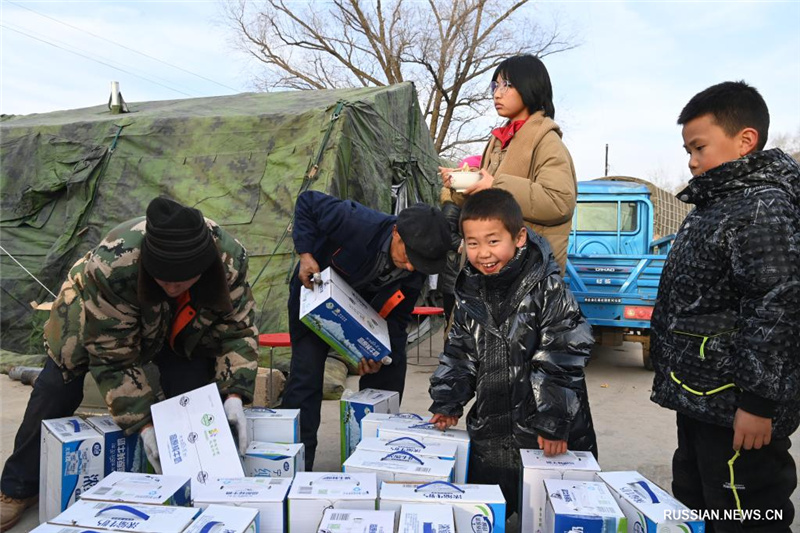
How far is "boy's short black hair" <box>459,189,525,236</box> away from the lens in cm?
222

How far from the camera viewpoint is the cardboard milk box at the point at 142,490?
69.2 inches

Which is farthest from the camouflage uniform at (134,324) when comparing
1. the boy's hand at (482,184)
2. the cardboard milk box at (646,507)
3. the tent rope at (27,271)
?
the tent rope at (27,271)

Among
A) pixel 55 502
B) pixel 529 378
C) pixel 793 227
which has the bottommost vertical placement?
pixel 55 502

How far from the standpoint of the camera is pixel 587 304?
5.69 metres

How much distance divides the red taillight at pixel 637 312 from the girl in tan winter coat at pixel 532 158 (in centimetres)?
325

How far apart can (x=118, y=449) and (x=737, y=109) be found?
8.46 feet

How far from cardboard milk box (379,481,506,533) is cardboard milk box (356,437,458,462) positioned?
0.31 meters

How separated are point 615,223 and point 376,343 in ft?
19.0

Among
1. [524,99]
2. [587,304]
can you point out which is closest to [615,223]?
[587,304]

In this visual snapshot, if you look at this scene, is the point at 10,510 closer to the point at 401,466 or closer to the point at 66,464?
the point at 66,464

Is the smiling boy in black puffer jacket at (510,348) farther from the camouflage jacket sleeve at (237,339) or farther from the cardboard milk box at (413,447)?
the camouflage jacket sleeve at (237,339)

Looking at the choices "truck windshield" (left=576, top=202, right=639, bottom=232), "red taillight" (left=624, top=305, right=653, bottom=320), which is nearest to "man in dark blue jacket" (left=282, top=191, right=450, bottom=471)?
"red taillight" (left=624, top=305, right=653, bottom=320)

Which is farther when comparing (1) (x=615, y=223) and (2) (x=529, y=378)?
(1) (x=615, y=223)

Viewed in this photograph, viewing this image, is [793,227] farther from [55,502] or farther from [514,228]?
[55,502]
